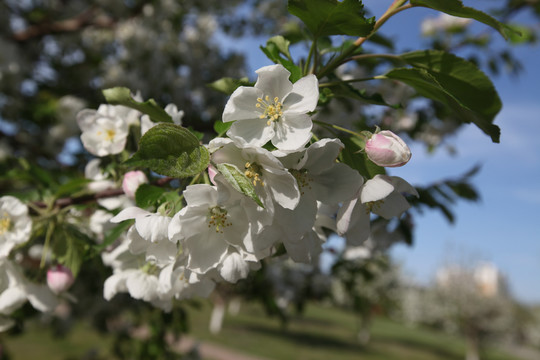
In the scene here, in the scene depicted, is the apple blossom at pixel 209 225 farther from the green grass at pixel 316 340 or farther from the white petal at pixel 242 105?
the green grass at pixel 316 340

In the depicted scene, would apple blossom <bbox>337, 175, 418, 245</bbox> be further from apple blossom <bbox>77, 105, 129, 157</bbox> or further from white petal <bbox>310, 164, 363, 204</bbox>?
apple blossom <bbox>77, 105, 129, 157</bbox>

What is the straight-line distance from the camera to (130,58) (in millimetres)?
4602

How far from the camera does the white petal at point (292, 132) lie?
2.62 feet

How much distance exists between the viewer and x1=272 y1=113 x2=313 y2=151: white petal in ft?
2.62

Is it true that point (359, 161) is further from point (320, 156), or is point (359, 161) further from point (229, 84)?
point (229, 84)

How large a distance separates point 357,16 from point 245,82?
0.93 feet

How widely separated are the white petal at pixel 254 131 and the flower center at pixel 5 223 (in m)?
0.75

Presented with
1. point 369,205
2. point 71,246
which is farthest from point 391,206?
point 71,246

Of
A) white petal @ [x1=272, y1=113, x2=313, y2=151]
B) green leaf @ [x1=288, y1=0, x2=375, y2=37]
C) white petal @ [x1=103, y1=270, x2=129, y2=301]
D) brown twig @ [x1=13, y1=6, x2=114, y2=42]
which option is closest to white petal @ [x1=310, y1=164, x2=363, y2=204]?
white petal @ [x1=272, y1=113, x2=313, y2=151]

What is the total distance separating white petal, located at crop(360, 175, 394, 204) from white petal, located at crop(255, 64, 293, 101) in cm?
26

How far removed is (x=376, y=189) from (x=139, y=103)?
0.58 m

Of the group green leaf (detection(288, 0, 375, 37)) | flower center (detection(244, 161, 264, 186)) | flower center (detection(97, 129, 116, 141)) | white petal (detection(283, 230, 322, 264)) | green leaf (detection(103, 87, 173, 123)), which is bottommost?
white petal (detection(283, 230, 322, 264))

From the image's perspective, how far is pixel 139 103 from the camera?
97 cm

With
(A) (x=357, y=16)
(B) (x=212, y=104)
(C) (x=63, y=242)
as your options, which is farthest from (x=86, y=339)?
(A) (x=357, y=16)
